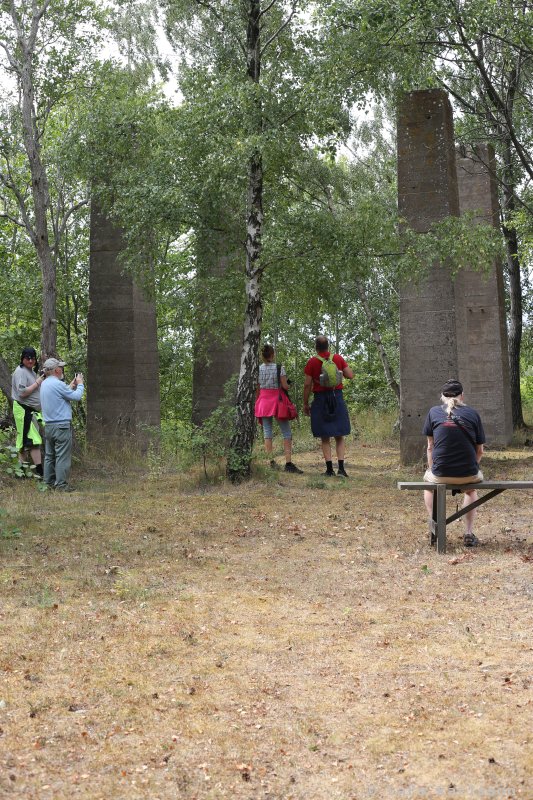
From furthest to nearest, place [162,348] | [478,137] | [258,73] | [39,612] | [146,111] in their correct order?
[162,348], [478,137], [146,111], [258,73], [39,612]

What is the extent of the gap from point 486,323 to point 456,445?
45.2 feet

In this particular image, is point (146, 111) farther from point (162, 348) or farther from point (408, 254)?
point (162, 348)

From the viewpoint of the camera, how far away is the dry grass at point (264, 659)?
4.55 meters

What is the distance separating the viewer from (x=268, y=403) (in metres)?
15.0

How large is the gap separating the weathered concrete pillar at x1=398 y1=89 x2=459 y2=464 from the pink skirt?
235 cm

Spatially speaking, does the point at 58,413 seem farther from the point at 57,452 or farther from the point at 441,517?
the point at 441,517

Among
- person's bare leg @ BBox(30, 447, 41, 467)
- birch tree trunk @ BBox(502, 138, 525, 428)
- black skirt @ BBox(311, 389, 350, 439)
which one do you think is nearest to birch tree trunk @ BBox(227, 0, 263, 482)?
black skirt @ BBox(311, 389, 350, 439)

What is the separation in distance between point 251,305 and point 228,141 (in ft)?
7.43

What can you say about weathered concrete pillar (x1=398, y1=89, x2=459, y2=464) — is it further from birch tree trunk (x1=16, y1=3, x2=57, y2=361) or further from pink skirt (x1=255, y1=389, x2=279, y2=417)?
birch tree trunk (x1=16, y1=3, x2=57, y2=361)

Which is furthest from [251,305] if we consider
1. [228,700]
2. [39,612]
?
[228,700]

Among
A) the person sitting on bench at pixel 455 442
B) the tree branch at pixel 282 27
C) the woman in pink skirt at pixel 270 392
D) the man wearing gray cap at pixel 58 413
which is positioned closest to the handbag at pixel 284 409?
the woman in pink skirt at pixel 270 392

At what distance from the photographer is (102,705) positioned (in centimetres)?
541

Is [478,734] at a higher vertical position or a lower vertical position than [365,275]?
lower

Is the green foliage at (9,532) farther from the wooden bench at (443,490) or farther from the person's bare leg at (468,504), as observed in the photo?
the person's bare leg at (468,504)
